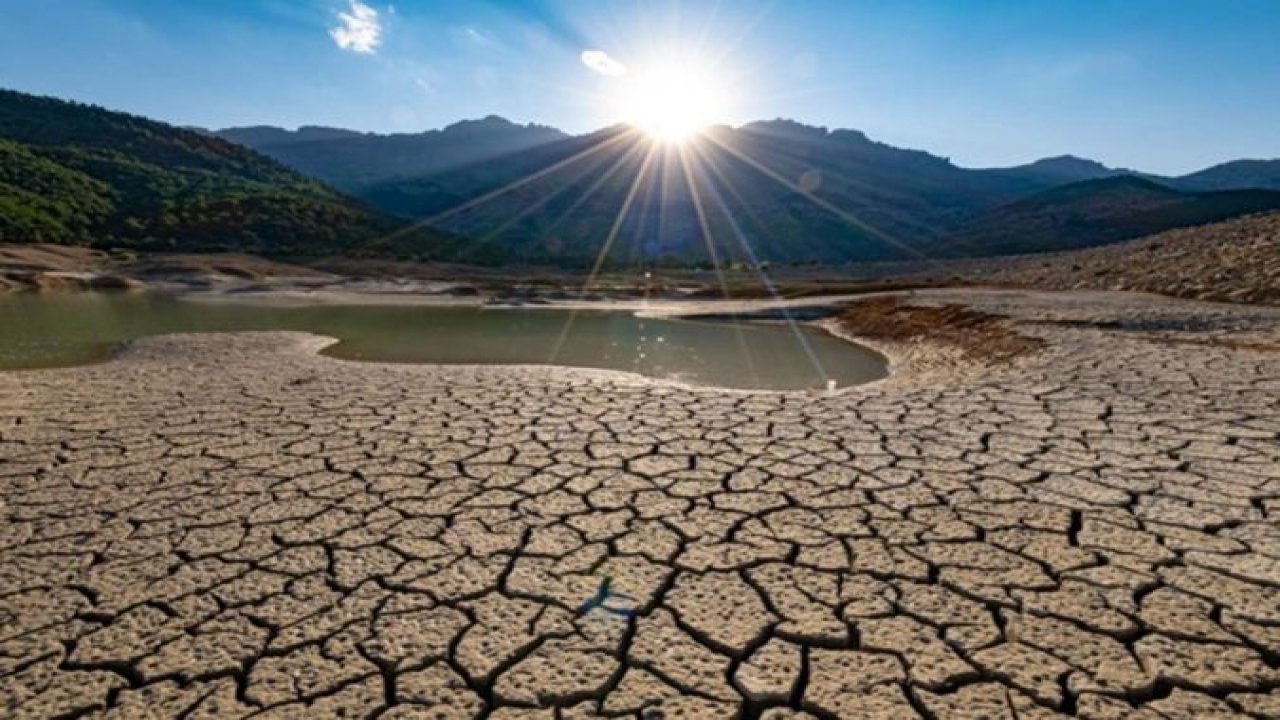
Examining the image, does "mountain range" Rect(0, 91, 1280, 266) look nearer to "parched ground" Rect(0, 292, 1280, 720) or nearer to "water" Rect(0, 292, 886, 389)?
"water" Rect(0, 292, 886, 389)

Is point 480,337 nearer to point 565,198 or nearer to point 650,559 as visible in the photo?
point 650,559

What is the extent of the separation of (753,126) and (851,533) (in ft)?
506

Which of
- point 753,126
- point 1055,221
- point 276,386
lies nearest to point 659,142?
point 753,126

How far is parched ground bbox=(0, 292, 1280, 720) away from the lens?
2.26 metres

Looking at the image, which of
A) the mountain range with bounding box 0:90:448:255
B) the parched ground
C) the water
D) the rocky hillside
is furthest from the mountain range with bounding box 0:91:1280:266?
the parched ground

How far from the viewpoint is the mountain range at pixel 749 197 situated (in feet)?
201

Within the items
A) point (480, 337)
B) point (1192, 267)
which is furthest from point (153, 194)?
point (1192, 267)

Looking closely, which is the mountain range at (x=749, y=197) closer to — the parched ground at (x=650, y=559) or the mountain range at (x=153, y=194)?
the mountain range at (x=153, y=194)

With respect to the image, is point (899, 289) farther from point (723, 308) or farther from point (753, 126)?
point (753, 126)

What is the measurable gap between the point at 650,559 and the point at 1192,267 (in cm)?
1923

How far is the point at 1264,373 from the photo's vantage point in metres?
6.57

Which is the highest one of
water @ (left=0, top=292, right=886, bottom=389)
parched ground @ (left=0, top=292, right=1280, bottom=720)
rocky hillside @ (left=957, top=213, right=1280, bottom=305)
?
rocky hillside @ (left=957, top=213, right=1280, bottom=305)

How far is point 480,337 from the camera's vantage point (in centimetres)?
1466

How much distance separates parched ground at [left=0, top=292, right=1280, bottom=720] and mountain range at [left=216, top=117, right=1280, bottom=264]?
150 ft
